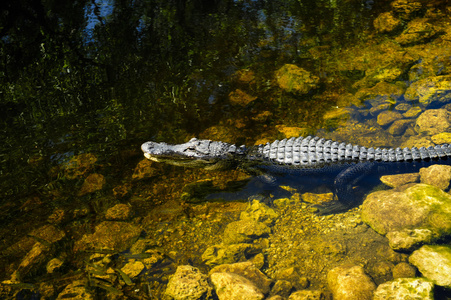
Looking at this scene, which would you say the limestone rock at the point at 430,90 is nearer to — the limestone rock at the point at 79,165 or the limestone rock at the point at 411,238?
the limestone rock at the point at 411,238

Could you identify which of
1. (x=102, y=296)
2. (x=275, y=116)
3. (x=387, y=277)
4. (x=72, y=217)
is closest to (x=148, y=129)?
(x=72, y=217)

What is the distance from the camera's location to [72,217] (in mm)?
3242

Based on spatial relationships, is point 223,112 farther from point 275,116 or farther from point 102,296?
point 102,296

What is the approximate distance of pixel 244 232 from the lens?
3020 millimetres

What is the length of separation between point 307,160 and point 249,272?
160 centimetres

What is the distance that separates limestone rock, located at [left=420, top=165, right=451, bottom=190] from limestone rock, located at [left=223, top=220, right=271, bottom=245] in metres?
1.85

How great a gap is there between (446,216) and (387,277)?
32.7 inches

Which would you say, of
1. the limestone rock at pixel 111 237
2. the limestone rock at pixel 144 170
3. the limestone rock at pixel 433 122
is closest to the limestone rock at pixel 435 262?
the limestone rock at pixel 433 122

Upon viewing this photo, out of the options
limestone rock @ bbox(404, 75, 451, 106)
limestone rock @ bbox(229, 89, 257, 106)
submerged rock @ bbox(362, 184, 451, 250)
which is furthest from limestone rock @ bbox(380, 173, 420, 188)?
limestone rock @ bbox(229, 89, 257, 106)

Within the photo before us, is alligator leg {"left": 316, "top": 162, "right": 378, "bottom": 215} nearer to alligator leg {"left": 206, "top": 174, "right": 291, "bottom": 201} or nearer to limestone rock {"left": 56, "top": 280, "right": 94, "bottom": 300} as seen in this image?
alligator leg {"left": 206, "top": 174, "right": 291, "bottom": 201}

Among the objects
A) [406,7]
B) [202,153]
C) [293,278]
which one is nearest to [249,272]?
[293,278]

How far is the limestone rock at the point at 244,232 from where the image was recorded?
2975 mm

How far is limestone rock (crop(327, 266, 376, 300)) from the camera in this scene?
2.29 metres

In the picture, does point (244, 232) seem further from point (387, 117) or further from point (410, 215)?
point (387, 117)
